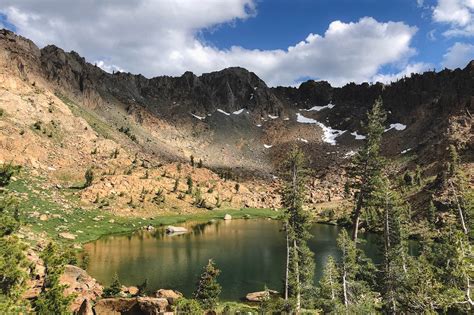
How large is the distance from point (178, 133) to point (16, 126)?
99.7 meters

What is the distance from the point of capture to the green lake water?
50.4 meters

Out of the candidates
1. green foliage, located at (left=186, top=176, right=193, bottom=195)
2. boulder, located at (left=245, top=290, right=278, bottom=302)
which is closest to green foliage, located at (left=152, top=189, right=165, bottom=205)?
green foliage, located at (left=186, top=176, right=193, bottom=195)

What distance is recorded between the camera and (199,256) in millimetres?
65750

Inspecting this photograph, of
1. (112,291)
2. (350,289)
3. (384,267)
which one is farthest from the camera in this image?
(112,291)

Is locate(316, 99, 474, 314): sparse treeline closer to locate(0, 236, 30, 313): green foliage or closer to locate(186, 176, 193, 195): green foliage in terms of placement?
locate(0, 236, 30, 313): green foliage

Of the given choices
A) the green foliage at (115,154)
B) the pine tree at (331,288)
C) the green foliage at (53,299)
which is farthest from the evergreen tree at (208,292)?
the green foliage at (115,154)

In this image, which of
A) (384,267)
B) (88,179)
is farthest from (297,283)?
(88,179)

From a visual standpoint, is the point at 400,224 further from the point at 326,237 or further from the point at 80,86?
the point at 80,86

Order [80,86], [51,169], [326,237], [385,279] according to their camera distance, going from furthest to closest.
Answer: [80,86] → [51,169] → [326,237] → [385,279]

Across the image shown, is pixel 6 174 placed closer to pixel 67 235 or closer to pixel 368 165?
pixel 67 235

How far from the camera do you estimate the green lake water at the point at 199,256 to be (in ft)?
165

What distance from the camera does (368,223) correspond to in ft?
310

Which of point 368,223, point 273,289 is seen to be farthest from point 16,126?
point 368,223

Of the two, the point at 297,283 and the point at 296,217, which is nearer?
the point at 297,283
